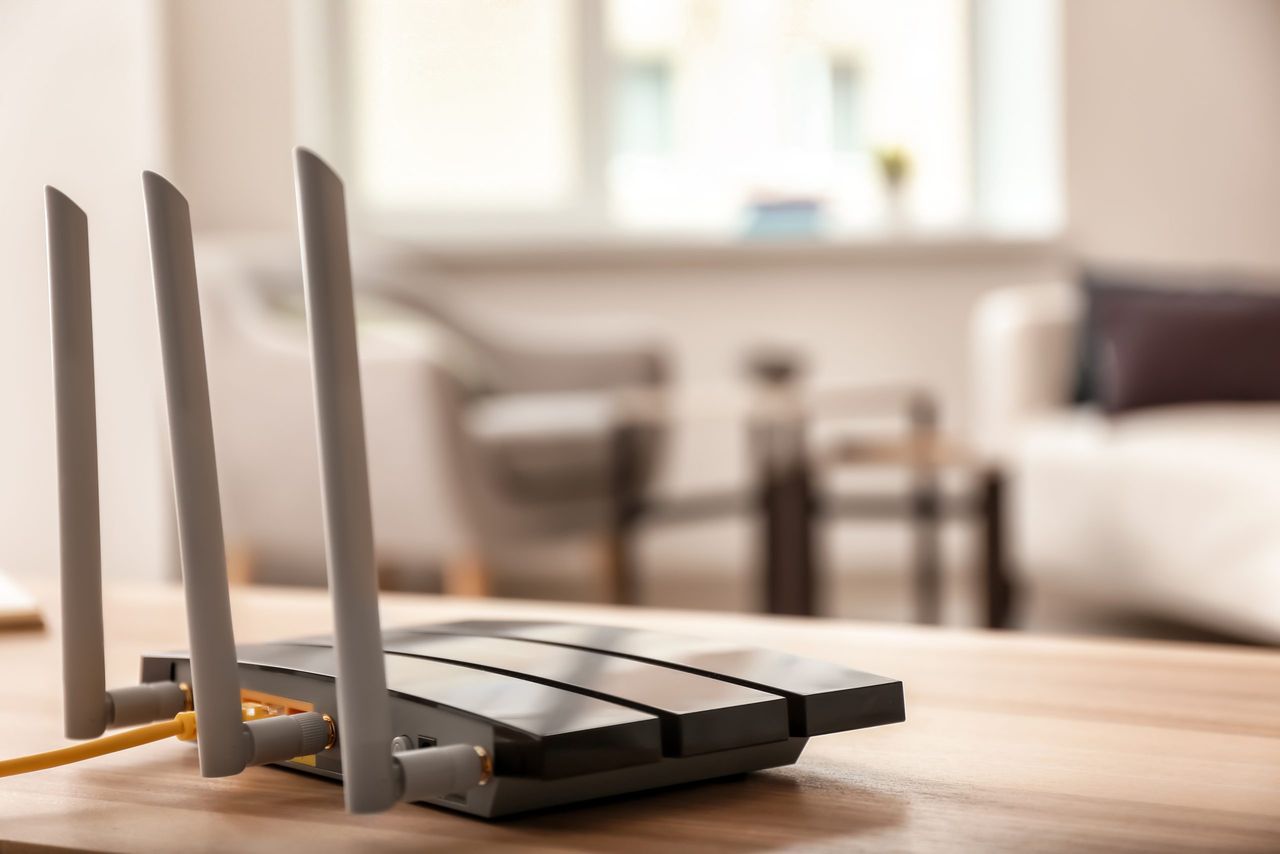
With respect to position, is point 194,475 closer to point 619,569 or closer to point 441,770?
point 441,770

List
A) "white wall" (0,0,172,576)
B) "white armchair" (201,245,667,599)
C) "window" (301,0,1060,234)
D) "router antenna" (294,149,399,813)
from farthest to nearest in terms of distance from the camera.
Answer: "window" (301,0,1060,234), "white armchair" (201,245,667,599), "white wall" (0,0,172,576), "router antenna" (294,149,399,813)

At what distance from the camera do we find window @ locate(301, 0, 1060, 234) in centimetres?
396

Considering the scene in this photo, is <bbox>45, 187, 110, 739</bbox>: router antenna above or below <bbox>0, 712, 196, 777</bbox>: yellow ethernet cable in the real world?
above

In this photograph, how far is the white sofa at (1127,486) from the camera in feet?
6.94

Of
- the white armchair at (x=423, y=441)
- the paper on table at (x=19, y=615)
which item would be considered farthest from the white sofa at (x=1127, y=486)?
the paper on table at (x=19, y=615)

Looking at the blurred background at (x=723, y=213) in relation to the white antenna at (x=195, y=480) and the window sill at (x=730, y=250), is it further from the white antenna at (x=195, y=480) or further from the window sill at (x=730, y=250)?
the white antenna at (x=195, y=480)

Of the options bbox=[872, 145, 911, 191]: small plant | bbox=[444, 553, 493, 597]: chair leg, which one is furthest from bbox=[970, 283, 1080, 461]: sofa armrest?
bbox=[444, 553, 493, 597]: chair leg

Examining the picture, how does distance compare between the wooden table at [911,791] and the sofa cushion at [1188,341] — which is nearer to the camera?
the wooden table at [911,791]

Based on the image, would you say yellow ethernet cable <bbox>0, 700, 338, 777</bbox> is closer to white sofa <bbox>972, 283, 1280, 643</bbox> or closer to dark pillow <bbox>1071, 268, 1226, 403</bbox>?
white sofa <bbox>972, 283, 1280, 643</bbox>

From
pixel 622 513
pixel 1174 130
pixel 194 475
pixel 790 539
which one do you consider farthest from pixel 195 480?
pixel 1174 130

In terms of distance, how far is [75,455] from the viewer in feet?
1.39

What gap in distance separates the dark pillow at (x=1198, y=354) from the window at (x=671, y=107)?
52.2 inches

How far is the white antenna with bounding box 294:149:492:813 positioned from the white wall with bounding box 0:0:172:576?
840 millimetres

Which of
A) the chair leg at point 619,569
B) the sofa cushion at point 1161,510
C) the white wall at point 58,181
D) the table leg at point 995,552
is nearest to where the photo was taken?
the white wall at point 58,181
